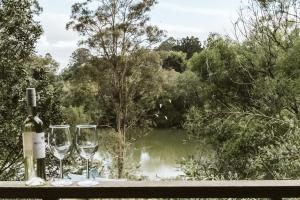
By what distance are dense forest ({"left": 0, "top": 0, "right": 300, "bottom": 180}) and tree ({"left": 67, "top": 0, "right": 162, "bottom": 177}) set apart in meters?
0.03

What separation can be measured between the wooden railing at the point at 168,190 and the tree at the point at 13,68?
25.0 ft

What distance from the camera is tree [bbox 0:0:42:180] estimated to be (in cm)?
847

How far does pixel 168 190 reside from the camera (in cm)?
105

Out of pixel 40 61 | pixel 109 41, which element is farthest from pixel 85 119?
pixel 40 61

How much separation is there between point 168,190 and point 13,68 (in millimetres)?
7870

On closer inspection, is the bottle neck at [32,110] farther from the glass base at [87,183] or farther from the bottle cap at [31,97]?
the glass base at [87,183]

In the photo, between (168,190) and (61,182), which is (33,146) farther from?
(168,190)

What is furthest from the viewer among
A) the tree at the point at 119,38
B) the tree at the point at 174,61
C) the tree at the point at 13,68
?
the tree at the point at 174,61

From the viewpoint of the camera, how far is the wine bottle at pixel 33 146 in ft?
3.80

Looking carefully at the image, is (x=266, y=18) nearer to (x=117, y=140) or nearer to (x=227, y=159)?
(x=227, y=159)

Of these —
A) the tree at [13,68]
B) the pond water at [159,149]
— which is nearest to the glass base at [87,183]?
the tree at [13,68]

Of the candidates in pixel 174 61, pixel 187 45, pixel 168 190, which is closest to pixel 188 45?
pixel 187 45

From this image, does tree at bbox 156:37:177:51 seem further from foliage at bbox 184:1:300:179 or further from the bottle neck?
the bottle neck

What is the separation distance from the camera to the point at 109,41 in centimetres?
1297
